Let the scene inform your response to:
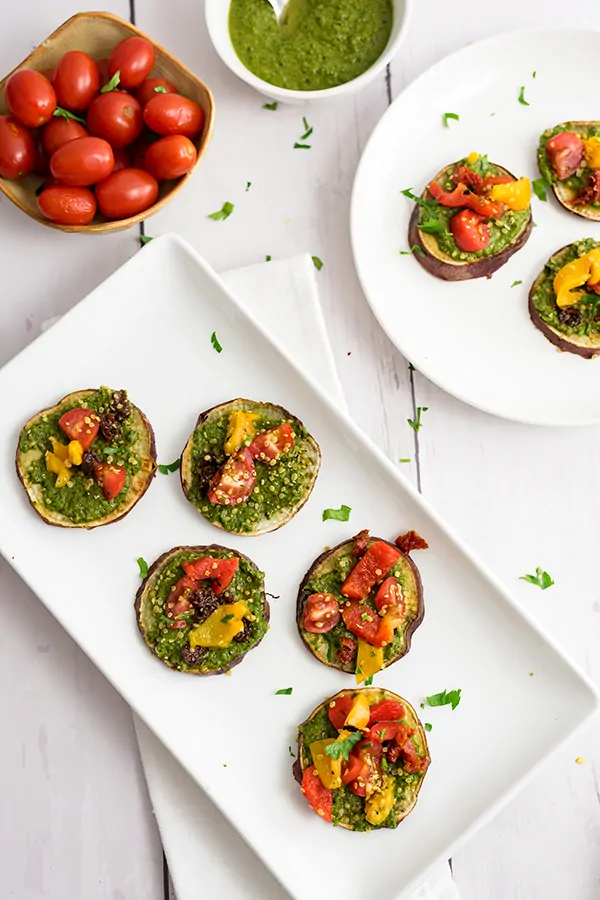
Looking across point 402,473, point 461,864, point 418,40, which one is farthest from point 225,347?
point 461,864

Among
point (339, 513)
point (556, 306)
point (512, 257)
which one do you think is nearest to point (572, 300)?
point (556, 306)

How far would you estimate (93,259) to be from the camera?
479 cm

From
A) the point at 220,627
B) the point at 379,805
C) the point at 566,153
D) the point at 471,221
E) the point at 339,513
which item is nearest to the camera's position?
the point at 379,805

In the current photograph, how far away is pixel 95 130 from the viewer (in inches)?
176

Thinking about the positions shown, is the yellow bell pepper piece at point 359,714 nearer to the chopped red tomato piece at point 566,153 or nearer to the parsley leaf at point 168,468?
the parsley leaf at point 168,468

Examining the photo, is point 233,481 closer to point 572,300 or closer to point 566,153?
point 572,300

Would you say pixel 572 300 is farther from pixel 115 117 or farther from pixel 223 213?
pixel 115 117

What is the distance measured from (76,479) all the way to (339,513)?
4.16ft

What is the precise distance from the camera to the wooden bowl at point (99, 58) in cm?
444

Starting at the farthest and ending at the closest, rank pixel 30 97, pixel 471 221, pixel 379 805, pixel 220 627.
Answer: pixel 471 221
pixel 30 97
pixel 220 627
pixel 379 805

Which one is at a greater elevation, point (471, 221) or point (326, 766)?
point (471, 221)

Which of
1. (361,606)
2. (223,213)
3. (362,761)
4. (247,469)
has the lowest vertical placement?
(362,761)

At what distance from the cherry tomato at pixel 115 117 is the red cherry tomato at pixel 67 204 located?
302mm

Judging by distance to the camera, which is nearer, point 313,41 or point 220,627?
point 220,627
